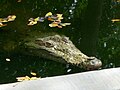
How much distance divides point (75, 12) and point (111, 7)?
914 millimetres

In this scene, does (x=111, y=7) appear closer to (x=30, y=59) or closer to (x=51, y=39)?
(x=51, y=39)

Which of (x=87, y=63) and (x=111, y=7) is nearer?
(x=87, y=63)

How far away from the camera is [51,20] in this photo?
5062mm

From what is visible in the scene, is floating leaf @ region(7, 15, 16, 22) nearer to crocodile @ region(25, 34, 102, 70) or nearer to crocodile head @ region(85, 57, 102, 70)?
crocodile @ region(25, 34, 102, 70)

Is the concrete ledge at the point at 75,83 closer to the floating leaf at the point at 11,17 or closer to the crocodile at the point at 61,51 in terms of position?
the crocodile at the point at 61,51

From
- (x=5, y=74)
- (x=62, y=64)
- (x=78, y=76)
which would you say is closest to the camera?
(x=78, y=76)

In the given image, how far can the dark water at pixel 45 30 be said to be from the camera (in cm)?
372

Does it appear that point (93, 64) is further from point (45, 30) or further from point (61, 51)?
point (45, 30)

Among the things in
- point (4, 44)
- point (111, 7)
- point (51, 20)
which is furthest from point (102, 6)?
point (4, 44)

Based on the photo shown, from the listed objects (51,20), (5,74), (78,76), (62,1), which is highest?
(62,1)

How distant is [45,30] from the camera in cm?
475

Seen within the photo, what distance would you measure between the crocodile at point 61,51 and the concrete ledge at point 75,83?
80.7 inches

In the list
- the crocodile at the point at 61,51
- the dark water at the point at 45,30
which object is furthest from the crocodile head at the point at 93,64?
the dark water at the point at 45,30

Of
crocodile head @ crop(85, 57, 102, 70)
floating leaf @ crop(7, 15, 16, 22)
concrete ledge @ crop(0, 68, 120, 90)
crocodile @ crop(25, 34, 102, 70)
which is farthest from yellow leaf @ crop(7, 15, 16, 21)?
concrete ledge @ crop(0, 68, 120, 90)
